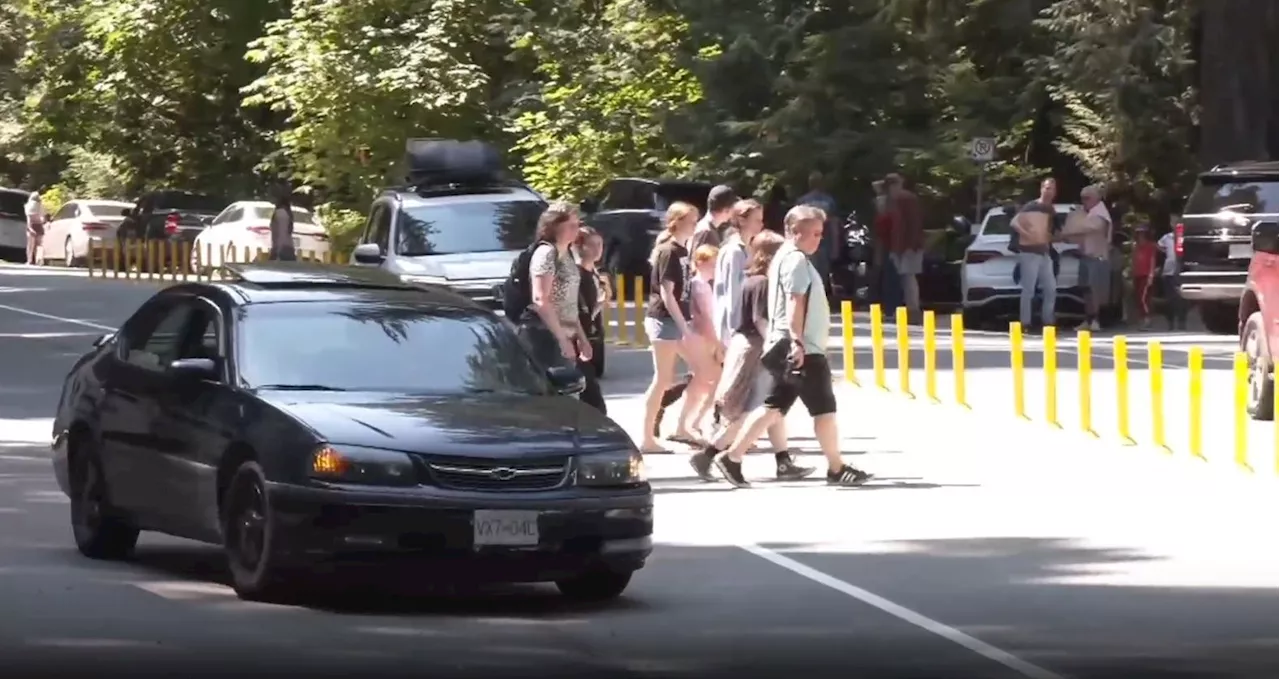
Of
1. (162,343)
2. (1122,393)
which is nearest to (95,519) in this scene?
(162,343)

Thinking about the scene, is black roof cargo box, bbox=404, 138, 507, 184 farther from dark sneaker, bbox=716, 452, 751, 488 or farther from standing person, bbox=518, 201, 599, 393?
dark sneaker, bbox=716, 452, 751, 488

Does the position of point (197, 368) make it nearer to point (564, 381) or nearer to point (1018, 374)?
point (564, 381)

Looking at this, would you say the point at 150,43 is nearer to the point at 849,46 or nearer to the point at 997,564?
the point at 849,46

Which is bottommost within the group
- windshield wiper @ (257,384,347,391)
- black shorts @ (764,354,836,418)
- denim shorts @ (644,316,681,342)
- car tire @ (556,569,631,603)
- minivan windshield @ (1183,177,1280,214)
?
car tire @ (556,569,631,603)

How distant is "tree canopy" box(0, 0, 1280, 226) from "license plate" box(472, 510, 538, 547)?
93.4 ft

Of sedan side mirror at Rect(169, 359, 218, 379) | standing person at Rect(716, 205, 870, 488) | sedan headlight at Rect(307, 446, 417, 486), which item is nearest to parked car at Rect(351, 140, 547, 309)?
standing person at Rect(716, 205, 870, 488)

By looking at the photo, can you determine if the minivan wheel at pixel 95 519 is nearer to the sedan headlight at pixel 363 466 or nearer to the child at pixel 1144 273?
the sedan headlight at pixel 363 466

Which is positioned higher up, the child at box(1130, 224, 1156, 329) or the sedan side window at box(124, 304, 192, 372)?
the sedan side window at box(124, 304, 192, 372)

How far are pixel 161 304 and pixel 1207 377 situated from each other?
1409cm

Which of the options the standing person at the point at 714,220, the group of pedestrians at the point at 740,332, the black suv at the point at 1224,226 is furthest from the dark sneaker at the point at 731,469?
the black suv at the point at 1224,226

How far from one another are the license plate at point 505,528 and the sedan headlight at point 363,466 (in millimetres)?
318

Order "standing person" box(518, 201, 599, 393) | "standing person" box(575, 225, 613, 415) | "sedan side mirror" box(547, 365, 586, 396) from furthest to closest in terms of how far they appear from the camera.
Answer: "standing person" box(575, 225, 613, 415)
"standing person" box(518, 201, 599, 393)
"sedan side mirror" box(547, 365, 586, 396)

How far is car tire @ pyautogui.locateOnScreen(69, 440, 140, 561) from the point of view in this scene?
515 inches

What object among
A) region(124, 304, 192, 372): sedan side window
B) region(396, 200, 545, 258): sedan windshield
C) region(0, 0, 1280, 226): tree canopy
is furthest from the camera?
region(0, 0, 1280, 226): tree canopy
